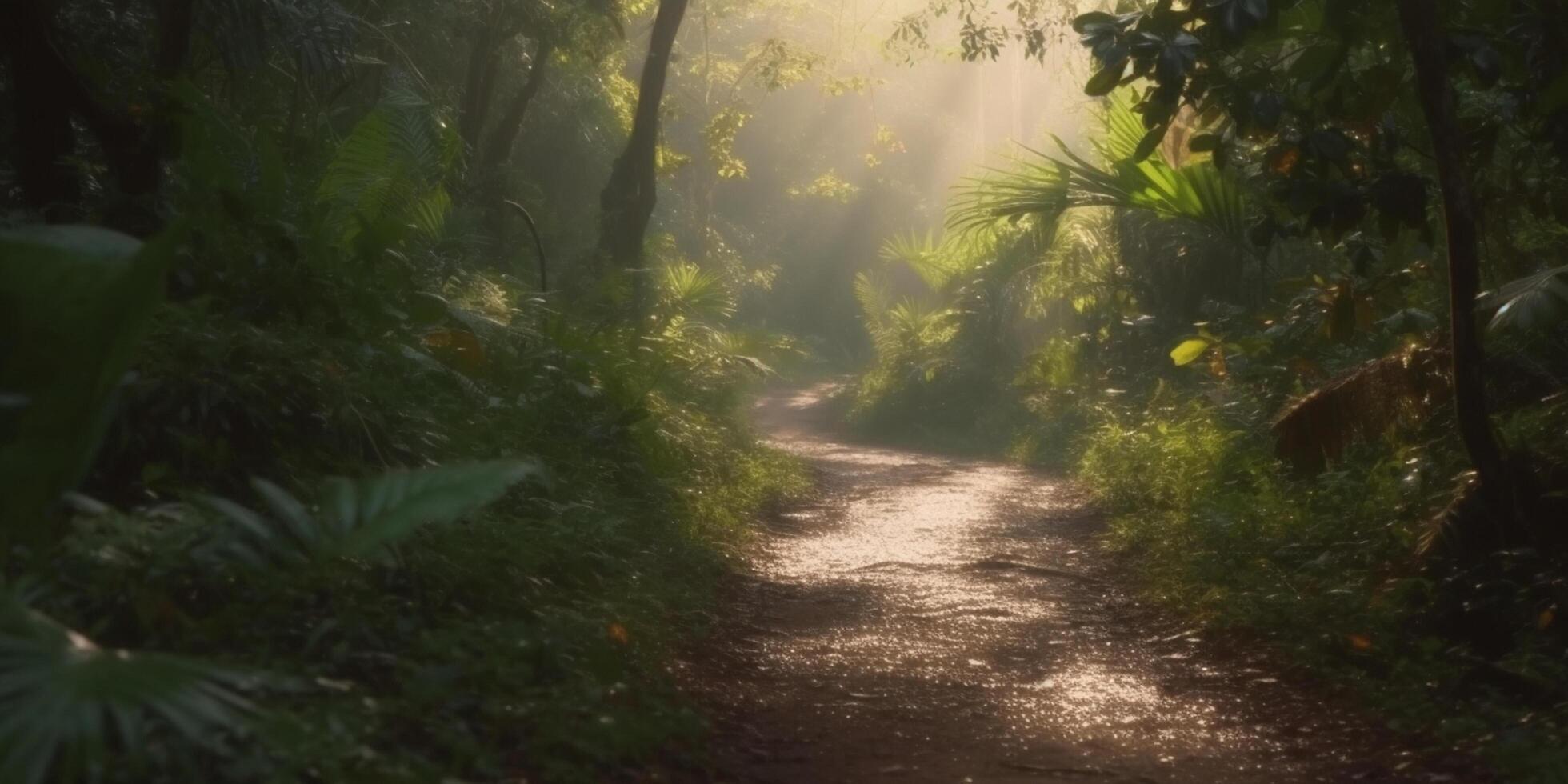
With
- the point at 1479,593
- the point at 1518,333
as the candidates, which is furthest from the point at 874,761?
the point at 1518,333

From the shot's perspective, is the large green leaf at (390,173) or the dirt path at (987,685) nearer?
the dirt path at (987,685)

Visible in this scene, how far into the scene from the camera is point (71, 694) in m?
2.08

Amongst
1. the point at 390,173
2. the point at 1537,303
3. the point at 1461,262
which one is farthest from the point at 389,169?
the point at 1537,303

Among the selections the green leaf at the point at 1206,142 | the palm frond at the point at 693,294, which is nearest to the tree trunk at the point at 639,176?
the palm frond at the point at 693,294

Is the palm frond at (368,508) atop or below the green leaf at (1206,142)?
below

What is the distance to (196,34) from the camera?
843cm

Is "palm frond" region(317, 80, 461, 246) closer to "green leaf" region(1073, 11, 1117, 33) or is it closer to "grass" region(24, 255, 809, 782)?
"grass" region(24, 255, 809, 782)

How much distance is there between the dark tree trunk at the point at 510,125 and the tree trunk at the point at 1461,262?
10916 mm

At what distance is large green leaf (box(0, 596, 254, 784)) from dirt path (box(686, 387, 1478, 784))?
6.36ft

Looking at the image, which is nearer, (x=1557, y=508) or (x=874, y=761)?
(x=874, y=761)

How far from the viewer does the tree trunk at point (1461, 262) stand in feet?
16.4

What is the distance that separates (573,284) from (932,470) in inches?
171

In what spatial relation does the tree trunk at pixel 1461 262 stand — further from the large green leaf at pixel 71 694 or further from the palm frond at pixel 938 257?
the palm frond at pixel 938 257

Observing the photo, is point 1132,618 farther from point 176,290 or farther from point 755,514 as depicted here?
point 176,290
